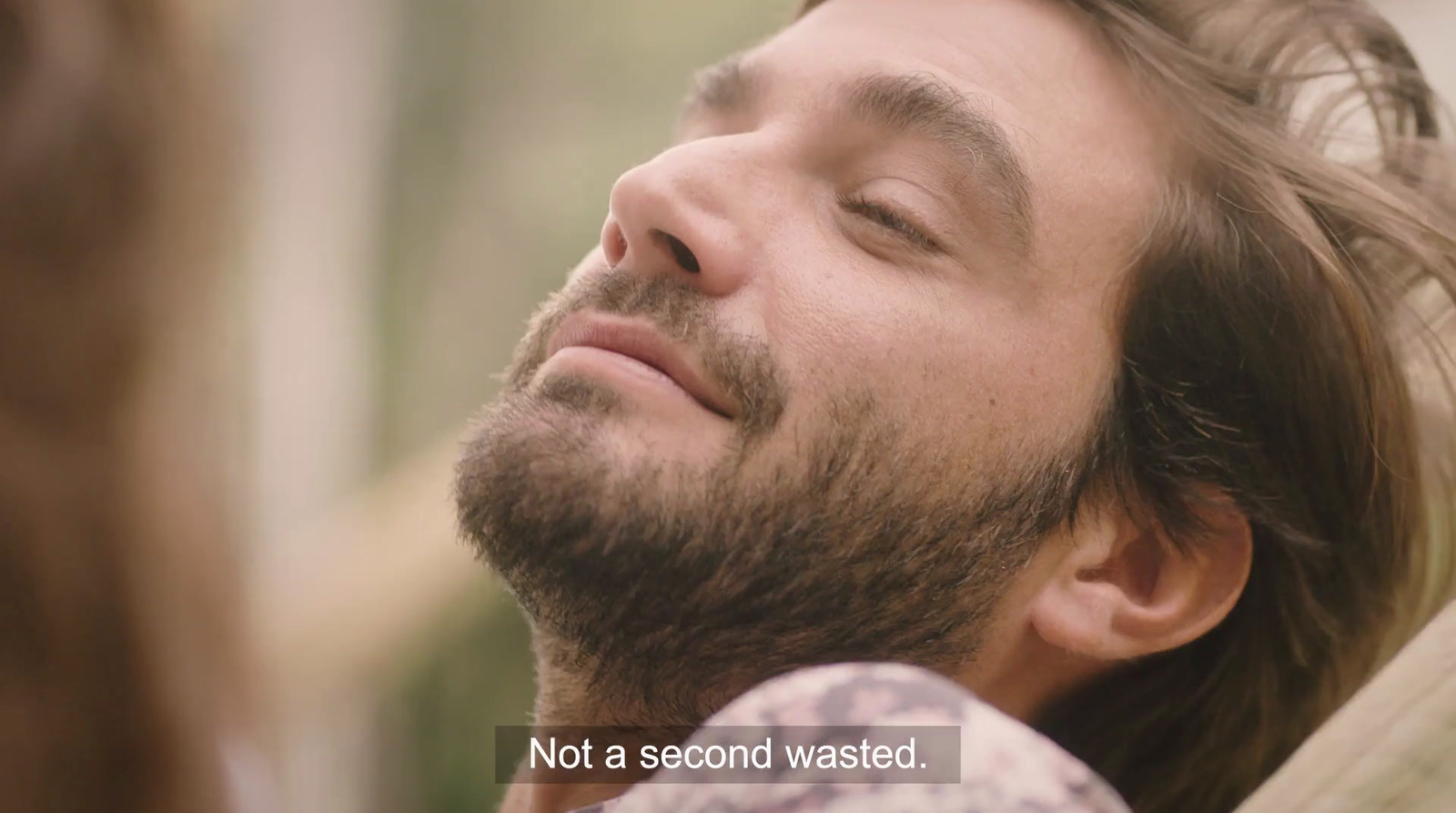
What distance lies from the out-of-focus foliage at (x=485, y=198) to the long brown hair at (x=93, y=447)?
55 centimetres

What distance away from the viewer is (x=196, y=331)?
1.90 ft

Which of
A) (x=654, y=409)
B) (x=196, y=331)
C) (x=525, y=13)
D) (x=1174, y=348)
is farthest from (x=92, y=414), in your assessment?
(x=525, y=13)

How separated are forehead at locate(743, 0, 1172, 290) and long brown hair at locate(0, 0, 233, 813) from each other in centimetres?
39

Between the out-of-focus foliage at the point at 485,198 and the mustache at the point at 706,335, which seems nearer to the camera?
the mustache at the point at 706,335

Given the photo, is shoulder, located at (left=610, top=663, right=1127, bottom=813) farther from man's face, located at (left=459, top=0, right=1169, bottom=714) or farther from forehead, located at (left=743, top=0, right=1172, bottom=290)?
forehead, located at (left=743, top=0, right=1172, bottom=290)

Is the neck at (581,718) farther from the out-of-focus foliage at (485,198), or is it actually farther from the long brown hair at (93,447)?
the out-of-focus foliage at (485,198)

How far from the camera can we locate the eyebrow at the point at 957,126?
642mm

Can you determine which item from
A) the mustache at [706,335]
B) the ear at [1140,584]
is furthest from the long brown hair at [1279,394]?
the mustache at [706,335]

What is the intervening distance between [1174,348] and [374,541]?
32.6 inches

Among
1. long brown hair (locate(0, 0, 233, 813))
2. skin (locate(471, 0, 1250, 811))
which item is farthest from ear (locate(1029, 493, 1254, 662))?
long brown hair (locate(0, 0, 233, 813))

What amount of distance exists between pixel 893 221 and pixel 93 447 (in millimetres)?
437

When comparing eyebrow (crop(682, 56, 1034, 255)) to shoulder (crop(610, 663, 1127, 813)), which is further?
eyebrow (crop(682, 56, 1034, 255))

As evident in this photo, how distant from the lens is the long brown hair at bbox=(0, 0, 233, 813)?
46 centimetres

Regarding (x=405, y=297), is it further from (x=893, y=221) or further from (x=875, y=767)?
(x=875, y=767)
